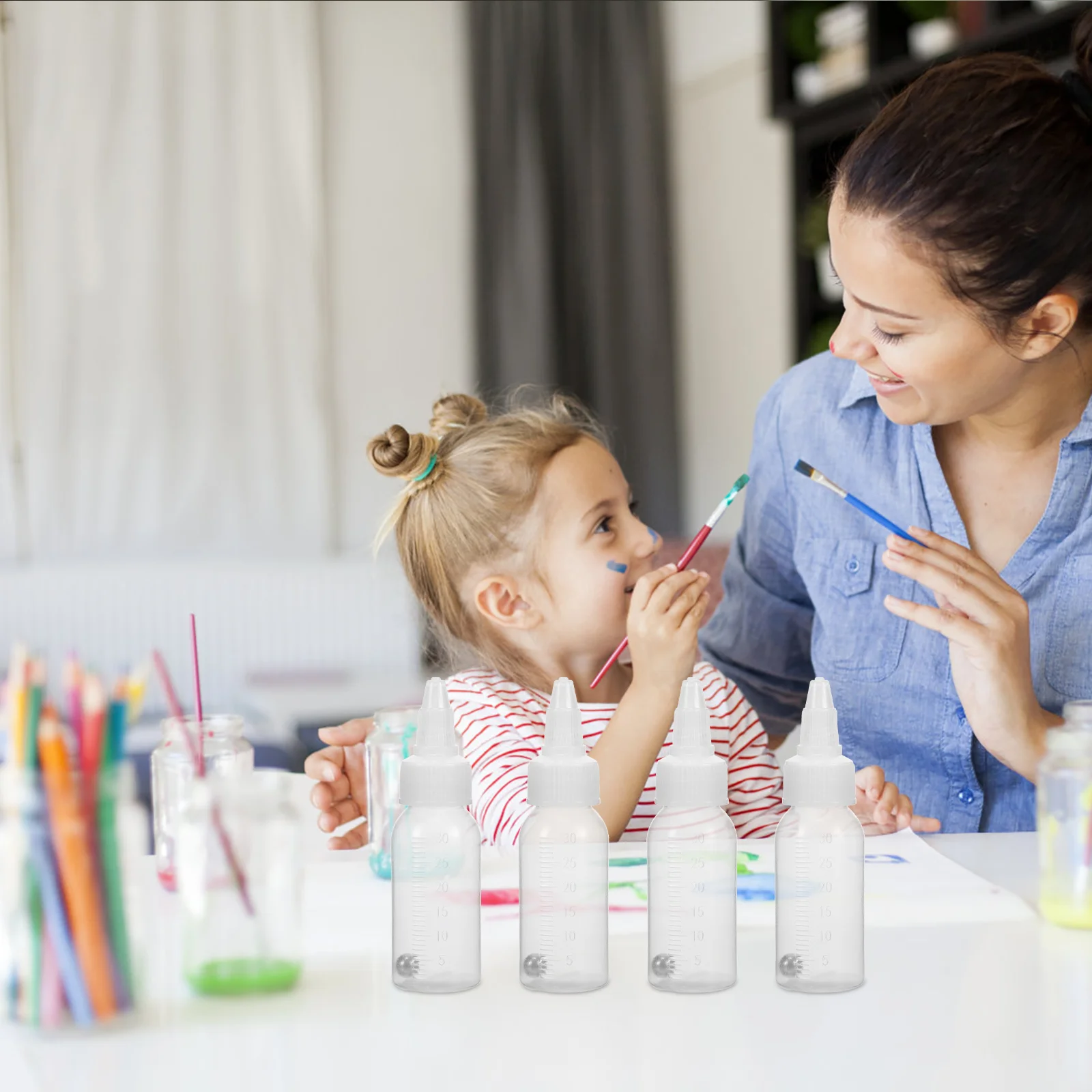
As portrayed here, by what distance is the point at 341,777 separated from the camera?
1114 millimetres

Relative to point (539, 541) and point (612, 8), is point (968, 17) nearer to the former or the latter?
point (612, 8)

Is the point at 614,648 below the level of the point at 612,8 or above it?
below

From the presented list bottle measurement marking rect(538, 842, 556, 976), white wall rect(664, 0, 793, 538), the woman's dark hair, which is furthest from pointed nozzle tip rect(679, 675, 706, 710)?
white wall rect(664, 0, 793, 538)

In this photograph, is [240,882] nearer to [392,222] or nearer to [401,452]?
[401,452]

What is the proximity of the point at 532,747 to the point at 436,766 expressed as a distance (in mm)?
499

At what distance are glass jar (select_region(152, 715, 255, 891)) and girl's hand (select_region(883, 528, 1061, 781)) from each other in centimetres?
51

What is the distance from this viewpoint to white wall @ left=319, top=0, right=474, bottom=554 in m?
4.36

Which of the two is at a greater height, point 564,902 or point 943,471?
point 943,471

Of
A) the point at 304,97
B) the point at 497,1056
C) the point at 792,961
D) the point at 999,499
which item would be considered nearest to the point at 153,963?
the point at 497,1056

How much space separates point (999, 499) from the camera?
1.33 metres

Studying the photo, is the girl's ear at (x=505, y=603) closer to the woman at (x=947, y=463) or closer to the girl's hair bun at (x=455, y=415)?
the girl's hair bun at (x=455, y=415)

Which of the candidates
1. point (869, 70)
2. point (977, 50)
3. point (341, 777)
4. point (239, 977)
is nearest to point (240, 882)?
point (239, 977)

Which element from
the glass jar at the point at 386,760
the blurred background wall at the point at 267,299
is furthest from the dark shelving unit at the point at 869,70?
the glass jar at the point at 386,760

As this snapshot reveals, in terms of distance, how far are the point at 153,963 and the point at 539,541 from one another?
0.73 metres
